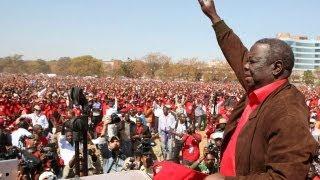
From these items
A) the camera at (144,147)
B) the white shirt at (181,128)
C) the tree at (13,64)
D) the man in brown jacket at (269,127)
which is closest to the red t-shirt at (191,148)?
the camera at (144,147)

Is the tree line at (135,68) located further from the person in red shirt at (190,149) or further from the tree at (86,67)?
the person in red shirt at (190,149)

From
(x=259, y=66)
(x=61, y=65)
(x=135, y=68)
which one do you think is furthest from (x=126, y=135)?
(x=61, y=65)

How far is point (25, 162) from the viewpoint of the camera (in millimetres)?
6645

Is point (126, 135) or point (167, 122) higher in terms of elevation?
point (167, 122)

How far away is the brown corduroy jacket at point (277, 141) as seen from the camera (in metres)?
1.56

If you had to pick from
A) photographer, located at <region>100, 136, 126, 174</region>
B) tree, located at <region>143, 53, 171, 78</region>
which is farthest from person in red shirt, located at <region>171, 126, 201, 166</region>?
tree, located at <region>143, 53, 171, 78</region>

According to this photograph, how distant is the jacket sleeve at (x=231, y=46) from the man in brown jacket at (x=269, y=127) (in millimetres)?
414

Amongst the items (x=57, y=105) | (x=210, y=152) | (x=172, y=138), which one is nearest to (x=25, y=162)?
(x=210, y=152)

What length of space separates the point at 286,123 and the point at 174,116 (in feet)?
34.6

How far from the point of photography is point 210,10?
8.88 feet

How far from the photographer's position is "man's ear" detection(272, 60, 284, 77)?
189cm

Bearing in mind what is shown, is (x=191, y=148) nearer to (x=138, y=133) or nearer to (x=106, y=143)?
(x=106, y=143)

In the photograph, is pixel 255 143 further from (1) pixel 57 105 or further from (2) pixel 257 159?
(1) pixel 57 105

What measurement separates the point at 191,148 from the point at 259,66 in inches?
282
